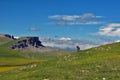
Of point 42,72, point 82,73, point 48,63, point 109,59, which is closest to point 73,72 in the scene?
point 82,73

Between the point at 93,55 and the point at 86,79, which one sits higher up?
the point at 93,55

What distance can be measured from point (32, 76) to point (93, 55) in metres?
29.2

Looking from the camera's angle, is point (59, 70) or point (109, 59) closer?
point (59, 70)

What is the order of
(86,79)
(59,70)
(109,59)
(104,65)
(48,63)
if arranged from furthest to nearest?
(48,63), (109,59), (104,65), (59,70), (86,79)

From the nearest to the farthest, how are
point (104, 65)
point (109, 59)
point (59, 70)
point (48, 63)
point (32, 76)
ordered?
point (32, 76)
point (59, 70)
point (104, 65)
point (109, 59)
point (48, 63)

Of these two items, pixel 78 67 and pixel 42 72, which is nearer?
pixel 42 72

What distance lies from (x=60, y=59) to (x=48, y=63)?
4.39m

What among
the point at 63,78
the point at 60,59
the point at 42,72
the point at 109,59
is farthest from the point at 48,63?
the point at 63,78

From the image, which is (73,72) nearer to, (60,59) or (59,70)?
(59,70)

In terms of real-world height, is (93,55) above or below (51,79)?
above

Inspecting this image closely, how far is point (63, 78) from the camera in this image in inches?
2067

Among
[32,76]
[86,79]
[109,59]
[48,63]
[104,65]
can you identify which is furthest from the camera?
[48,63]

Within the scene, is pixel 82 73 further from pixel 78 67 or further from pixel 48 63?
pixel 48 63

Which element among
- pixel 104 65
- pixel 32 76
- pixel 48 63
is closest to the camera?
pixel 32 76
